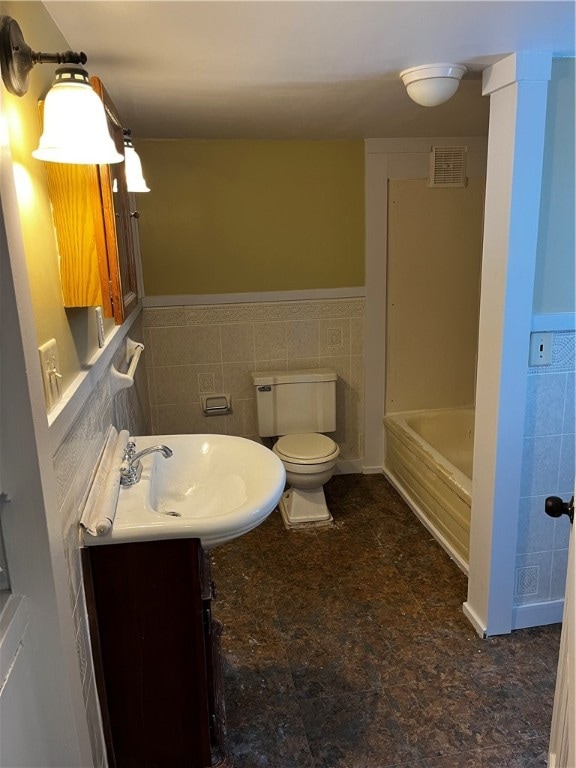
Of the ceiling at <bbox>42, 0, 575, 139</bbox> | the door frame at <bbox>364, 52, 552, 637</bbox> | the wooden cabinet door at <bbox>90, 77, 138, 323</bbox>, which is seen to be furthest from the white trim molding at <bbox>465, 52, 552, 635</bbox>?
the wooden cabinet door at <bbox>90, 77, 138, 323</bbox>

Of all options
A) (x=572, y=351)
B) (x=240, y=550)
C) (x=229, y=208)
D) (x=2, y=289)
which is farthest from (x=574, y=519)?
(x=229, y=208)

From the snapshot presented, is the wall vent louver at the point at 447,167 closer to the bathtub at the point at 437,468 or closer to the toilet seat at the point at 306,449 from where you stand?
the bathtub at the point at 437,468

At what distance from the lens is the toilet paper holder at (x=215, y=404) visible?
3359 millimetres

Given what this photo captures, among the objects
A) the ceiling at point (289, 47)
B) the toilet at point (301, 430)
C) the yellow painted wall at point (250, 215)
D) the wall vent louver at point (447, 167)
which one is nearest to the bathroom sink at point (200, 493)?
the toilet at point (301, 430)

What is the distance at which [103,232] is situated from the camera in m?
1.35

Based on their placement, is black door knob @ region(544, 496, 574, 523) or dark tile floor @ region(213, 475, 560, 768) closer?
black door knob @ region(544, 496, 574, 523)

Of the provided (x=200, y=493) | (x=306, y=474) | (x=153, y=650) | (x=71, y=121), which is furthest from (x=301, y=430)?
(x=71, y=121)

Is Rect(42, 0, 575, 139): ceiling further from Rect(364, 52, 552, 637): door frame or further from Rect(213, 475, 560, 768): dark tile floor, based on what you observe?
Rect(213, 475, 560, 768): dark tile floor

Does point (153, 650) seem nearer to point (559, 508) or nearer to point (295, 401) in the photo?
point (559, 508)

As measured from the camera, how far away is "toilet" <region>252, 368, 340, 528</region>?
2.97 metres

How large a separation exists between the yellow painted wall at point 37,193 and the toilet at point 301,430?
1.76m

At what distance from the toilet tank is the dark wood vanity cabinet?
1723 millimetres

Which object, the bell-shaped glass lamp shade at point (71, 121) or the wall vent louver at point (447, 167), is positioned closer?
the bell-shaped glass lamp shade at point (71, 121)

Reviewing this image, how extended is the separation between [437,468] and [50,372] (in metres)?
2.11
